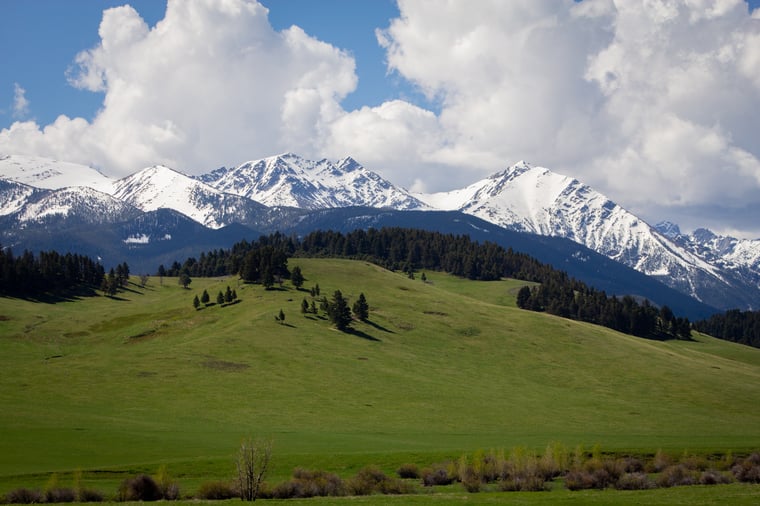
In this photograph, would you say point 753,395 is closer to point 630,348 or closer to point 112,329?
point 630,348

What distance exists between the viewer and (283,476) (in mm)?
50281

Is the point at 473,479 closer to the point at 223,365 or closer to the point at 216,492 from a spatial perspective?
the point at 216,492

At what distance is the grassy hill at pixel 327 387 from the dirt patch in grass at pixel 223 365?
34cm

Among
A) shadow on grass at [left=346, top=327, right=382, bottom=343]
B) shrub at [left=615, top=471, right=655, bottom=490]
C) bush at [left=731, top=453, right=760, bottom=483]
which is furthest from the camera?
shadow on grass at [left=346, top=327, right=382, bottom=343]

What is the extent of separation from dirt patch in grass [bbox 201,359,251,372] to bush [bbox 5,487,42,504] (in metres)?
65.7

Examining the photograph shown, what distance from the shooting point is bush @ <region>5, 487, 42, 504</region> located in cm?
3716

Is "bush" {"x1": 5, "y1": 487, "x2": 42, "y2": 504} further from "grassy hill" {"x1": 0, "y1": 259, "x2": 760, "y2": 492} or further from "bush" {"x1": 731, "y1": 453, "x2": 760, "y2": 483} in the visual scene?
"bush" {"x1": 731, "y1": 453, "x2": 760, "y2": 483}

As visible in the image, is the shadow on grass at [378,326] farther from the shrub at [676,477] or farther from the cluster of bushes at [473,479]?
the shrub at [676,477]

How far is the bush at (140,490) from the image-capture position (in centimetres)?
3982

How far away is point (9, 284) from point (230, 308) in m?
72.2

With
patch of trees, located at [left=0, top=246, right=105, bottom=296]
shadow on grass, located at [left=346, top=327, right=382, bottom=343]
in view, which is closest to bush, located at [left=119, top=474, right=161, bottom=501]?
shadow on grass, located at [left=346, top=327, right=382, bottom=343]

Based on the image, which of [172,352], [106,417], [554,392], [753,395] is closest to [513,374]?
[554,392]

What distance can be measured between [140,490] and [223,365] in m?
66.6

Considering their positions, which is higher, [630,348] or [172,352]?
[630,348]
